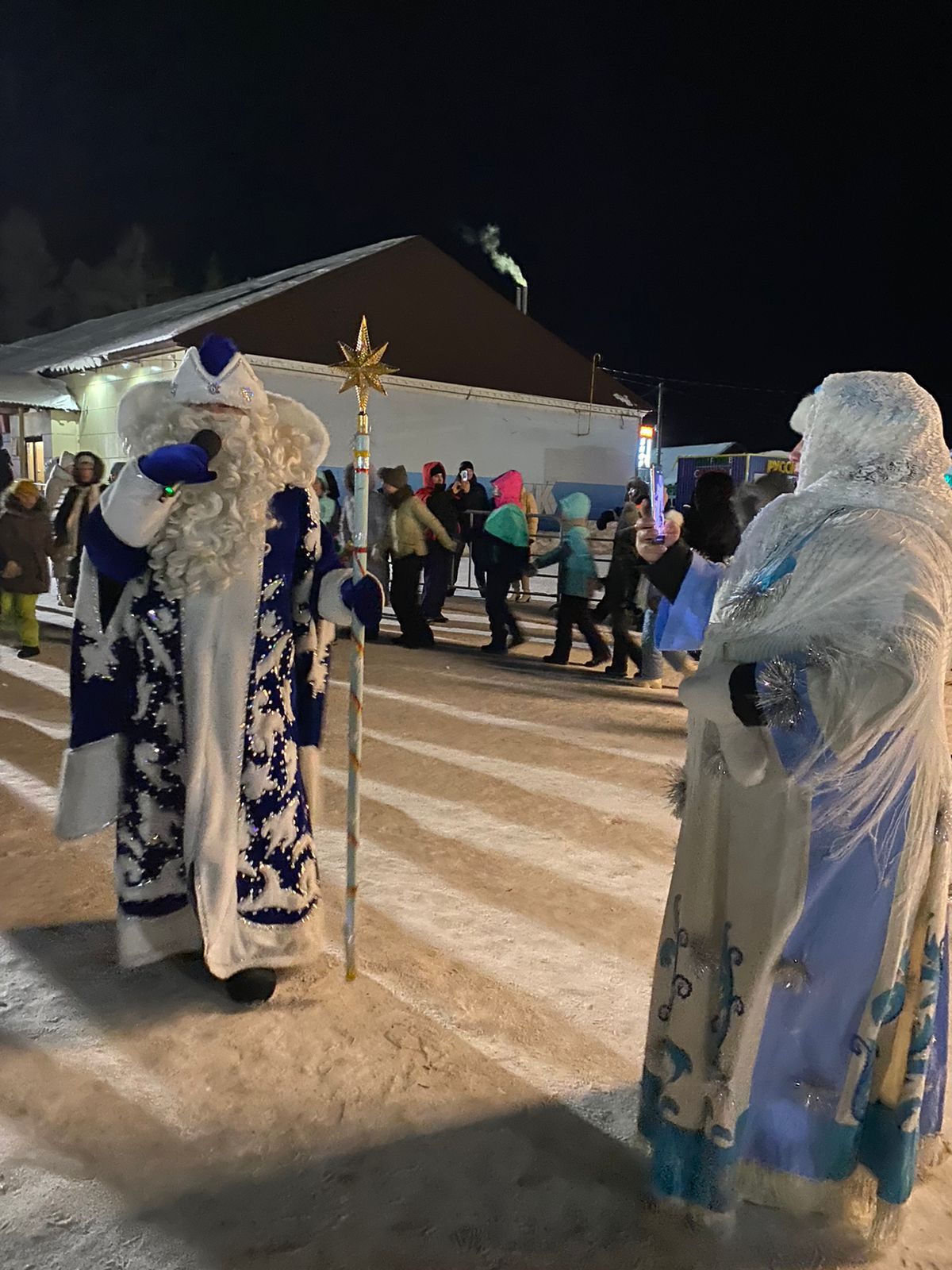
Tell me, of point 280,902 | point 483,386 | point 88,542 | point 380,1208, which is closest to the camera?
Answer: point 380,1208

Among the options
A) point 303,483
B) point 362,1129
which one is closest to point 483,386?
point 303,483

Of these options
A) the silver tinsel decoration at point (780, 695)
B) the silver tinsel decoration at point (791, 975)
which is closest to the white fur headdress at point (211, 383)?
the silver tinsel decoration at point (780, 695)

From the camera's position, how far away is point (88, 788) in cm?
282

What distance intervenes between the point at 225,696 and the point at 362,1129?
1262 mm

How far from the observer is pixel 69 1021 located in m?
2.81

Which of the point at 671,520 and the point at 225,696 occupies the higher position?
the point at 671,520

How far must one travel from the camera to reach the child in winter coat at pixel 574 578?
836cm

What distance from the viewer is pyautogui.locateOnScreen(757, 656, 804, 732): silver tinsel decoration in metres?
1.71

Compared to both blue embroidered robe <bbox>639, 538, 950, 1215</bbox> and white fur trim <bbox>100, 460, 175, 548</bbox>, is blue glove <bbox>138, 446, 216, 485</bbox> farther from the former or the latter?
blue embroidered robe <bbox>639, 538, 950, 1215</bbox>

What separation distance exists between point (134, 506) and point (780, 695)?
182 centimetres

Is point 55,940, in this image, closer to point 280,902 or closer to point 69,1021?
point 69,1021

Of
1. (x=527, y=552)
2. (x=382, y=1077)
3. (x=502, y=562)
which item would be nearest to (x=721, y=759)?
(x=382, y=1077)

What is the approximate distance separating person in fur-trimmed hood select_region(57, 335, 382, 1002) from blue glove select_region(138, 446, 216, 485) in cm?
5

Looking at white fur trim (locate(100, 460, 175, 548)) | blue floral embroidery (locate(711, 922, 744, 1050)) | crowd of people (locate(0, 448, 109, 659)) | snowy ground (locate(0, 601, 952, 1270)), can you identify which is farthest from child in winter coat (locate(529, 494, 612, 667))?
blue floral embroidery (locate(711, 922, 744, 1050))
